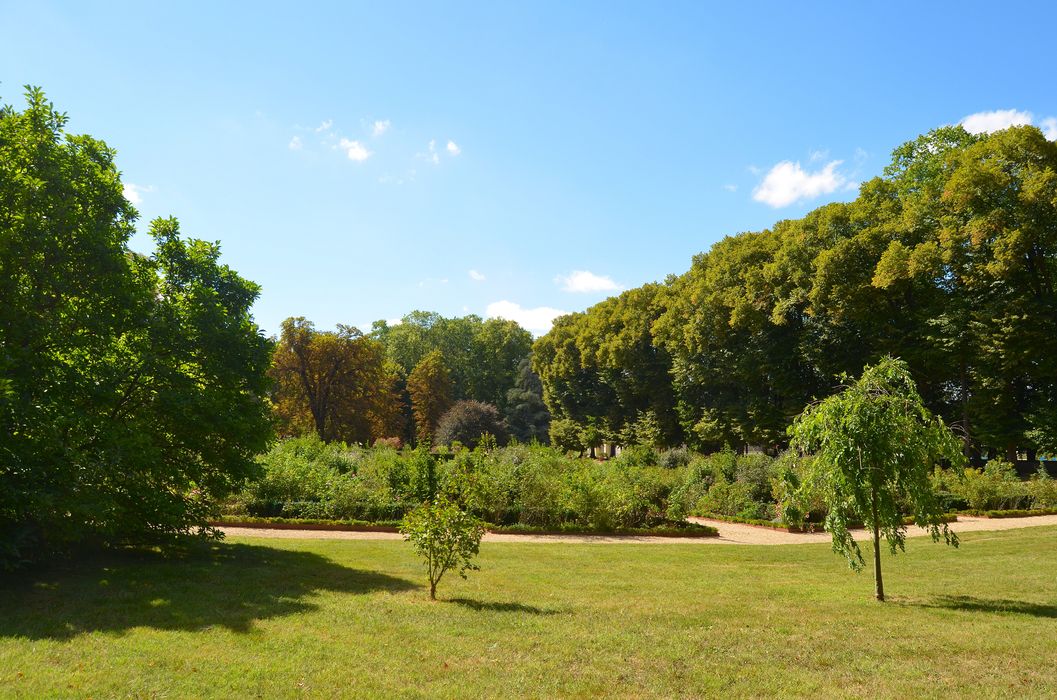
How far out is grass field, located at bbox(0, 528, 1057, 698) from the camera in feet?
18.8

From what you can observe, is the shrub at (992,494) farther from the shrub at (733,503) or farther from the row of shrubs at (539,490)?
the shrub at (733,503)

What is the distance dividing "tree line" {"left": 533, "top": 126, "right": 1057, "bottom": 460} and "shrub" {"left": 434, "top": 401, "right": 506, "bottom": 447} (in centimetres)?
1134

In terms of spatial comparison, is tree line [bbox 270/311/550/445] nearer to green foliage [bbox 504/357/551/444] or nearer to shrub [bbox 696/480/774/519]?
green foliage [bbox 504/357/551/444]

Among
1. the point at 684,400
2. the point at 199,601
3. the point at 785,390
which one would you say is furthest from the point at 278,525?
the point at 684,400

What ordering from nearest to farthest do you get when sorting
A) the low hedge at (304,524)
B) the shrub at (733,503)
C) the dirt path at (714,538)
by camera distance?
the dirt path at (714,538) → the low hedge at (304,524) → the shrub at (733,503)

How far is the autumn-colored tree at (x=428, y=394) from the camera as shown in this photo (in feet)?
189

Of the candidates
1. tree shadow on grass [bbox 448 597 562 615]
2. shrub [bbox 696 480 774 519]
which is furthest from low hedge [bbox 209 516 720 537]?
tree shadow on grass [bbox 448 597 562 615]

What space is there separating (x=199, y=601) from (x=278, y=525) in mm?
9775

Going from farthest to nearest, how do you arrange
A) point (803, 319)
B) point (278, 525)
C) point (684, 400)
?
point (684, 400) < point (803, 319) < point (278, 525)

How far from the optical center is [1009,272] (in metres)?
24.9

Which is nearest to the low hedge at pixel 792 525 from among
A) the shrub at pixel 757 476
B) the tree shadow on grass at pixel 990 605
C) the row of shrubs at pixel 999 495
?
the row of shrubs at pixel 999 495

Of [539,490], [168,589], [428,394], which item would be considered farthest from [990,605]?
[428,394]

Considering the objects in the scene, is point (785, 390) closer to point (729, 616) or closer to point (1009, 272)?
point (1009, 272)

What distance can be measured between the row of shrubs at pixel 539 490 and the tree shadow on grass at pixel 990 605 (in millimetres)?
8194
